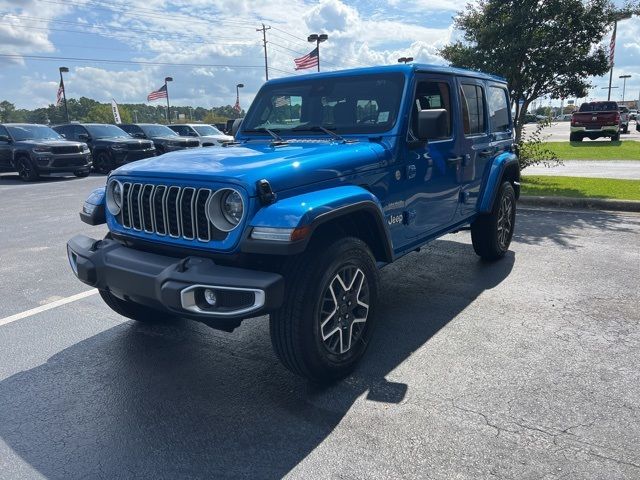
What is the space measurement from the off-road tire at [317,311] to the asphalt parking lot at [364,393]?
206mm

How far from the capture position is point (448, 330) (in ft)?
13.3

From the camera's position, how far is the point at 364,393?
124 inches

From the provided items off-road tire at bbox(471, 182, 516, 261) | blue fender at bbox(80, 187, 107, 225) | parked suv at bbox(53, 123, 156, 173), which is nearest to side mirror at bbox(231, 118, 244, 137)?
blue fender at bbox(80, 187, 107, 225)

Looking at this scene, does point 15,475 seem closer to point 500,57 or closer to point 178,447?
point 178,447

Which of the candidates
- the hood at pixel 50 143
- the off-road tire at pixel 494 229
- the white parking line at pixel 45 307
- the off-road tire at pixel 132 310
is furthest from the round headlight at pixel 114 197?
the hood at pixel 50 143

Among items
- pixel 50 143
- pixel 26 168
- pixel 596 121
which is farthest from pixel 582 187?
pixel 596 121

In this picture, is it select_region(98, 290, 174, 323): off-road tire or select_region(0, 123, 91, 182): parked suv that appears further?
select_region(0, 123, 91, 182): parked suv

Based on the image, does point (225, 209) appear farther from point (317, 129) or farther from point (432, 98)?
point (432, 98)

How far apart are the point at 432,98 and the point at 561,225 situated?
439cm

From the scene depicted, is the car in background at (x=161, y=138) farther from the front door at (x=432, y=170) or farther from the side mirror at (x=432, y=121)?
the side mirror at (x=432, y=121)

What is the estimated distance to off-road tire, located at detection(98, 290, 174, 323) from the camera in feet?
13.1

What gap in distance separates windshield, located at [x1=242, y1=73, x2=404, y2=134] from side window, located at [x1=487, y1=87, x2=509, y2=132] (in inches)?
75.9

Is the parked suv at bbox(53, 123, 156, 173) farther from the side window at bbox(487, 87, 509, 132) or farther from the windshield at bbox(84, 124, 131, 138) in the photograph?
the side window at bbox(487, 87, 509, 132)

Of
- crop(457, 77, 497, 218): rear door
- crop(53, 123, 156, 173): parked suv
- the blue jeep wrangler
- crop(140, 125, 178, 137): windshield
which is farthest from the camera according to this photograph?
crop(140, 125, 178, 137): windshield
